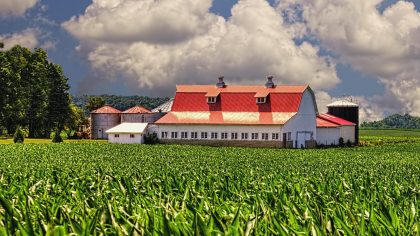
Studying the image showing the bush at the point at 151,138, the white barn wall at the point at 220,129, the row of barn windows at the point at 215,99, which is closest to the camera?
the white barn wall at the point at 220,129

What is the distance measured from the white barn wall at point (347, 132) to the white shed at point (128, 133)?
99.4ft

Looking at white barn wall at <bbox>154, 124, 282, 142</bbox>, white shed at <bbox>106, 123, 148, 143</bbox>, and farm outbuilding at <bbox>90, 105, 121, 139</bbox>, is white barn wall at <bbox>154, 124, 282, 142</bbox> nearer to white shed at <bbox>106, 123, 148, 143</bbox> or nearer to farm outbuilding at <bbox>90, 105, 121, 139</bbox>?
white shed at <bbox>106, 123, 148, 143</bbox>

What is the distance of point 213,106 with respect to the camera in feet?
250

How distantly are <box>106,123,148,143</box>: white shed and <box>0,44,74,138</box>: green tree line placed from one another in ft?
27.8

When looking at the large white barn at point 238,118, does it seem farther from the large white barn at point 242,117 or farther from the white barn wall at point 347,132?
the white barn wall at point 347,132

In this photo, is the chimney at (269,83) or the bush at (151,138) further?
the chimney at (269,83)

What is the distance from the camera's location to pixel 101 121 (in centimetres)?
10231

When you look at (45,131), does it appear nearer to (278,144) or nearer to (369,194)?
(278,144)

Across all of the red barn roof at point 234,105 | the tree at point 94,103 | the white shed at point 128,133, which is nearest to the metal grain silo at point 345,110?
the red barn roof at point 234,105

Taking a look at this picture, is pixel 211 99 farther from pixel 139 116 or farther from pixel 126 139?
pixel 139 116

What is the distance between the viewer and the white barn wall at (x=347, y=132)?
90.1m

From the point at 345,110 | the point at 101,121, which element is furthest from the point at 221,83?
the point at 101,121

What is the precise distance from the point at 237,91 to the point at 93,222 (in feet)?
237

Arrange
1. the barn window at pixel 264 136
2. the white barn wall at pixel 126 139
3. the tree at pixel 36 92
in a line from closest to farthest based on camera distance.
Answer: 1. the barn window at pixel 264 136
2. the white barn wall at pixel 126 139
3. the tree at pixel 36 92
